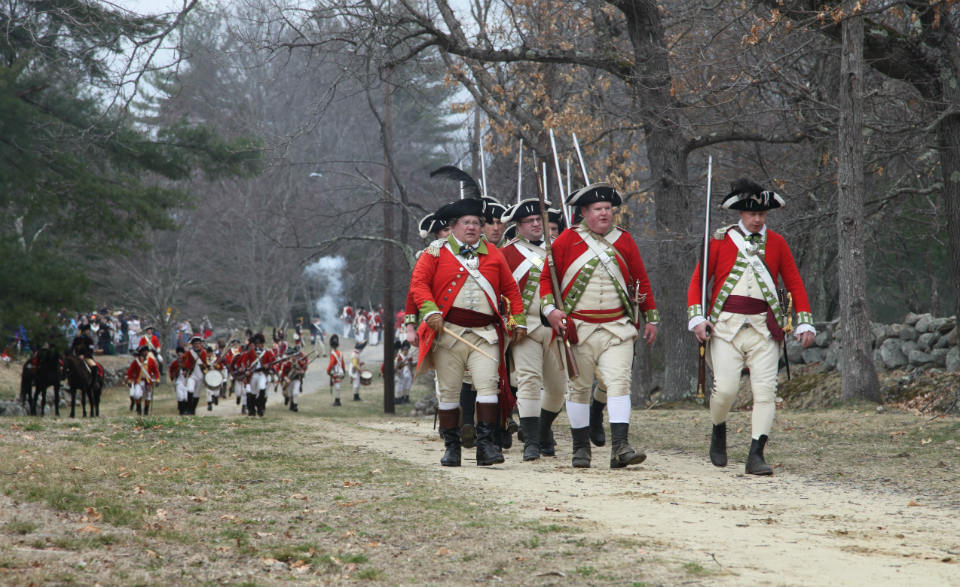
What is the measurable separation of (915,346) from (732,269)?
34.4 feet

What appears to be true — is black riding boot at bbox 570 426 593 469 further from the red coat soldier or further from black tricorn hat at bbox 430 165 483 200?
→ black tricorn hat at bbox 430 165 483 200

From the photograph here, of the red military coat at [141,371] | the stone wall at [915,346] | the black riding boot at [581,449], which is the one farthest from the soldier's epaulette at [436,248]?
the red military coat at [141,371]

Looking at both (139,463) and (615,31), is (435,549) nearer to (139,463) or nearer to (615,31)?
(139,463)

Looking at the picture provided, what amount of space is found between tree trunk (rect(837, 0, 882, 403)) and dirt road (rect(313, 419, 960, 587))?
570 centimetres

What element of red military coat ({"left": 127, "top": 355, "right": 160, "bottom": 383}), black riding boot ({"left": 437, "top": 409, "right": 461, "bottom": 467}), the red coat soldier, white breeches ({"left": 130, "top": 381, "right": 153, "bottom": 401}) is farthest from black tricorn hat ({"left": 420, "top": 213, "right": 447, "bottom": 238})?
white breeches ({"left": 130, "top": 381, "right": 153, "bottom": 401})

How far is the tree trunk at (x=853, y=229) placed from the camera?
11.5m

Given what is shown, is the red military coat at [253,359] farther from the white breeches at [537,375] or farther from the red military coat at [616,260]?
the red military coat at [616,260]

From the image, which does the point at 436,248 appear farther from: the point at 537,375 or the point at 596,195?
the point at 537,375

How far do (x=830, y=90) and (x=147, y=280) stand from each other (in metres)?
23.0

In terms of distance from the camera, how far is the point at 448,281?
24.4ft

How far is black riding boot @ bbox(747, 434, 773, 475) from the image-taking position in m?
6.84

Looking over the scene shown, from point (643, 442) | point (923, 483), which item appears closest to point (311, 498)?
point (923, 483)

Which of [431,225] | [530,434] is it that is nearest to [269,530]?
[530,434]

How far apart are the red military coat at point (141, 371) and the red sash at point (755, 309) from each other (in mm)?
16078
